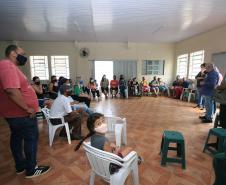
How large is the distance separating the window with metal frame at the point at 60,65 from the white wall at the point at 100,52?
224 mm

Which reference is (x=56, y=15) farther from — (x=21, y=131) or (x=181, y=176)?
(x=181, y=176)

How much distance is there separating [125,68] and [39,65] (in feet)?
14.5

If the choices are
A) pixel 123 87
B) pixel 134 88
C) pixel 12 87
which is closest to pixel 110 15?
pixel 12 87

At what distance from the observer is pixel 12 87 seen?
1.56 meters

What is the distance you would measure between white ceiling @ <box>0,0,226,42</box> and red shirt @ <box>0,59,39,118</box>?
258cm

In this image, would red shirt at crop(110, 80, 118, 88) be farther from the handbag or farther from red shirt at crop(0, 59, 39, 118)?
red shirt at crop(0, 59, 39, 118)

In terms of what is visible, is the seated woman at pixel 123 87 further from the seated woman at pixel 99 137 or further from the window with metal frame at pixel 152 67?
the seated woman at pixel 99 137

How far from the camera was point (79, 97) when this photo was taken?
475cm

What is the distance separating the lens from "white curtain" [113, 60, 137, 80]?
8.72m

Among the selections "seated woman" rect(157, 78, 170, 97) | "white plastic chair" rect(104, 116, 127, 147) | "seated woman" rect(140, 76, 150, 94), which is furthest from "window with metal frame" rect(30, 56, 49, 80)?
"white plastic chair" rect(104, 116, 127, 147)

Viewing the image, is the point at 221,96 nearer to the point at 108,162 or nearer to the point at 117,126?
the point at 117,126

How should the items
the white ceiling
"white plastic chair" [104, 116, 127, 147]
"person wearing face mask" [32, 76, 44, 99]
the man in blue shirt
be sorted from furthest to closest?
1. the man in blue shirt
2. the white ceiling
3. "person wearing face mask" [32, 76, 44, 99]
4. "white plastic chair" [104, 116, 127, 147]

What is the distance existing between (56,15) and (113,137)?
359cm

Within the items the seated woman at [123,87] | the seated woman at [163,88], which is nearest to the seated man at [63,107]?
the seated woman at [123,87]
